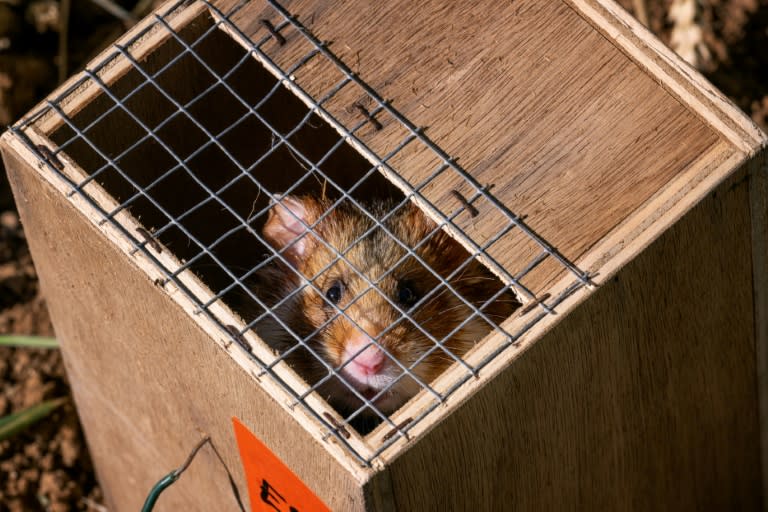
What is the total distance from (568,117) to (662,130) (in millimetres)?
223

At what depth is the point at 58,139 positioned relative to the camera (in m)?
2.68

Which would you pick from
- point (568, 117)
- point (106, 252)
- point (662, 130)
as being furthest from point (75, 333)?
point (662, 130)

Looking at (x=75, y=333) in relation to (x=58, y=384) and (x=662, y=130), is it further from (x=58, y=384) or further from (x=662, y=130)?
(x=662, y=130)

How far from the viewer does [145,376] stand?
283cm

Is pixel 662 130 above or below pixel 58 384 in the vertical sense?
below

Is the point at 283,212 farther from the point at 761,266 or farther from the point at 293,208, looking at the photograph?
the point at 761,266

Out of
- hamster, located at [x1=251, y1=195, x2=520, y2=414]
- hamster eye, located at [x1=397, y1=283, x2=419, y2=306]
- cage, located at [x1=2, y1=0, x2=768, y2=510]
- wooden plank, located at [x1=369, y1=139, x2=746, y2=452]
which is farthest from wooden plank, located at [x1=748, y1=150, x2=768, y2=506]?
hamster eye, located at [x1=397, y1=283, x2=419, y2=306]

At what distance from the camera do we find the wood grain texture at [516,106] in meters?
2.47

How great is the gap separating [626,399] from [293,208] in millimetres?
1158

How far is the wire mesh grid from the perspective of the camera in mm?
2420

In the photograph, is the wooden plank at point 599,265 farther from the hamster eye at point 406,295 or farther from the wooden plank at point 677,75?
the hamster eye at point 406,295

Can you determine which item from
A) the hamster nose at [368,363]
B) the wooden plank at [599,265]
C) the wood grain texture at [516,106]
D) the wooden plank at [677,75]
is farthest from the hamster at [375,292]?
the wooden plank at [677,75]

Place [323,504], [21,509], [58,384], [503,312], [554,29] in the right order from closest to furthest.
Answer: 1. [323,504]
2. [554,29]
3. [503,312]
4. [21,509]
5. [58,384]

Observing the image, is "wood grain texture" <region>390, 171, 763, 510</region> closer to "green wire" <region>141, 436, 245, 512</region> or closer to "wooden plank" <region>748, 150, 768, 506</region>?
"wooden plank" <region>748, 150, 768, 506</region>
